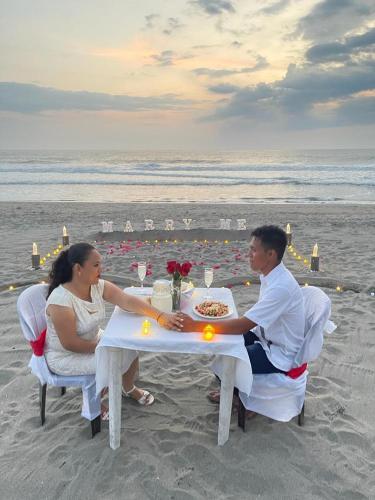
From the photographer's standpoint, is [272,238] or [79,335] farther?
[79,335]

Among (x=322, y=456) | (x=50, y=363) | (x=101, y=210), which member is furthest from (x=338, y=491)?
(x=101, y=210)

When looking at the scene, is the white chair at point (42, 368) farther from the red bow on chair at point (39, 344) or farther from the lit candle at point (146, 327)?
the lit candle at point (146, 327)

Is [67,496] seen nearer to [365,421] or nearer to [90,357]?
[90,357]

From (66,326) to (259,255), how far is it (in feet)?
5.16

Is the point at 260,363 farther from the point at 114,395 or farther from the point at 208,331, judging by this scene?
the point at 114,395

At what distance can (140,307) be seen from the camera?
124 inches

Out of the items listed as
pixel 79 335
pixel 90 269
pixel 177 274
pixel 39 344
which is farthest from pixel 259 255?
pixel 39 344

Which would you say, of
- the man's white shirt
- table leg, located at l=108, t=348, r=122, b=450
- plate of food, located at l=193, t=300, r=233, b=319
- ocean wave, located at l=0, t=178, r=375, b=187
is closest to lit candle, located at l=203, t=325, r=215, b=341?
plate of food, located at l=193, t=300, r=233, b=319

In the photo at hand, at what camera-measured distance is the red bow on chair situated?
122 inches

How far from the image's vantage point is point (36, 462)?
282 centimetres

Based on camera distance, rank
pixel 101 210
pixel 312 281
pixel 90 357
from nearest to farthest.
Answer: pixel 90 357, pixel 312 281, pixel 101 210

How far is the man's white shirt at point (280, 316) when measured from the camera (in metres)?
2.78

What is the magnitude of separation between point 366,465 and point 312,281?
4.19m

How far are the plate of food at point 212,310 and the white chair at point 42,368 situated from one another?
100 cm
